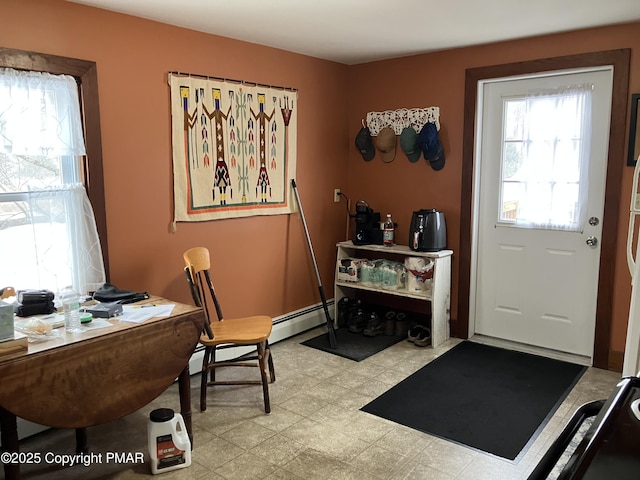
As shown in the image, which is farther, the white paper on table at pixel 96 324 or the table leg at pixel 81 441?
the table leg at pixel 81 441

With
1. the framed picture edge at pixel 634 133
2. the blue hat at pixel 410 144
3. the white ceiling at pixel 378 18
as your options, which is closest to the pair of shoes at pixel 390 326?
the blue hat at pixel 410 144

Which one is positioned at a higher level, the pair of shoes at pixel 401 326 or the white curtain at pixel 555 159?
the white curtain at pixel 555 159

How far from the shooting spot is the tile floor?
7.68ft

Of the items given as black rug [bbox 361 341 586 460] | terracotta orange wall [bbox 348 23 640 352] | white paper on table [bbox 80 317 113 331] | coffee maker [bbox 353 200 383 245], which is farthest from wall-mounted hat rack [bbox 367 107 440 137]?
white paper on table [bbox 80 317 113 331]

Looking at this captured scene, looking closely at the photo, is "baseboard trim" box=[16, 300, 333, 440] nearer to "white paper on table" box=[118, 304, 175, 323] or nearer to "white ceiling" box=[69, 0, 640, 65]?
"white paper on table" box=[118, 304, 175, 323]

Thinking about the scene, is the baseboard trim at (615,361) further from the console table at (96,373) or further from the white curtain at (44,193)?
the white curtain at (44,193)

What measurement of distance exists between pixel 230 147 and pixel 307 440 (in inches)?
76.9

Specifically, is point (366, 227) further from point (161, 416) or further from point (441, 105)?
point (161, 416)

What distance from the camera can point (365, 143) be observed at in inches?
171

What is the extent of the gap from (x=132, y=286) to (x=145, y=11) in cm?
156

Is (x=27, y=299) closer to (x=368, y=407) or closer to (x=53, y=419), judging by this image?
(x=53, y=419)

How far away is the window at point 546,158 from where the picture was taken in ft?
11.4

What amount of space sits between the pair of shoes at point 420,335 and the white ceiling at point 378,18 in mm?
2106

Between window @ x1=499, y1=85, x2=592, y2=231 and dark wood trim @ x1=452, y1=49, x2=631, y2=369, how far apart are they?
17 centimetres
